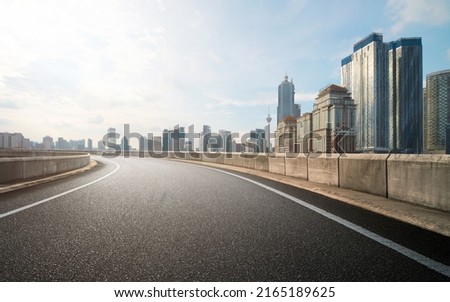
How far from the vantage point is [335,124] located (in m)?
172

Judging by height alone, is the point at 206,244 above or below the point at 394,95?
below

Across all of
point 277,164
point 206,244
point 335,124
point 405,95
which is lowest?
point 206,244

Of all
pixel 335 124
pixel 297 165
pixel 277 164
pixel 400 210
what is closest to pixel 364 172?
pixel 400 210

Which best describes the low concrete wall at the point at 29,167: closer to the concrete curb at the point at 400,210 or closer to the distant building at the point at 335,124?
the concrete curb at the point at 400,210

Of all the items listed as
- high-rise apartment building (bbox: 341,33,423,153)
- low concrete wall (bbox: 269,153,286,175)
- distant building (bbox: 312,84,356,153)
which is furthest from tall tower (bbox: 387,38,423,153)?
low concrete wall (bbox: 269,153,286,175)

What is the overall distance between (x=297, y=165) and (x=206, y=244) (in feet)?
31.2

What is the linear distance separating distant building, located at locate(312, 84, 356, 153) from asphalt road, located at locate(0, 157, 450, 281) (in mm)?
169779

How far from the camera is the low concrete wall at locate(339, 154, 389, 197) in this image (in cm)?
704

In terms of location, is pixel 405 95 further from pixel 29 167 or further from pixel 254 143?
pixel 29 167

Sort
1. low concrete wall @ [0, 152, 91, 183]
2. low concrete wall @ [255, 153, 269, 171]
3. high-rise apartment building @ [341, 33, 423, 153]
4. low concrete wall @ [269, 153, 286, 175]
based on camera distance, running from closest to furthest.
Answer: low concrete wall @ [0, 152, 91, 183] → low concrete wall @ [269, 153, 286, 175] → low concrete wall @ [255, 153, 269, 171] → high-rise apartment building @ [341, 33, 423, 153]

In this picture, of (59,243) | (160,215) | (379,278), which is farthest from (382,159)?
(59,243)

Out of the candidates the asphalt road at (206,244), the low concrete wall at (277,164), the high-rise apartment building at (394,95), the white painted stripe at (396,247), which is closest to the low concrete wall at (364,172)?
the asphalt road at (206,244)

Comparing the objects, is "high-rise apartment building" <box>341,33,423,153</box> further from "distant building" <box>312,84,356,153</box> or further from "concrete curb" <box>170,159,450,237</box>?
"concrete curb" <box>170,159,450,237</box>
